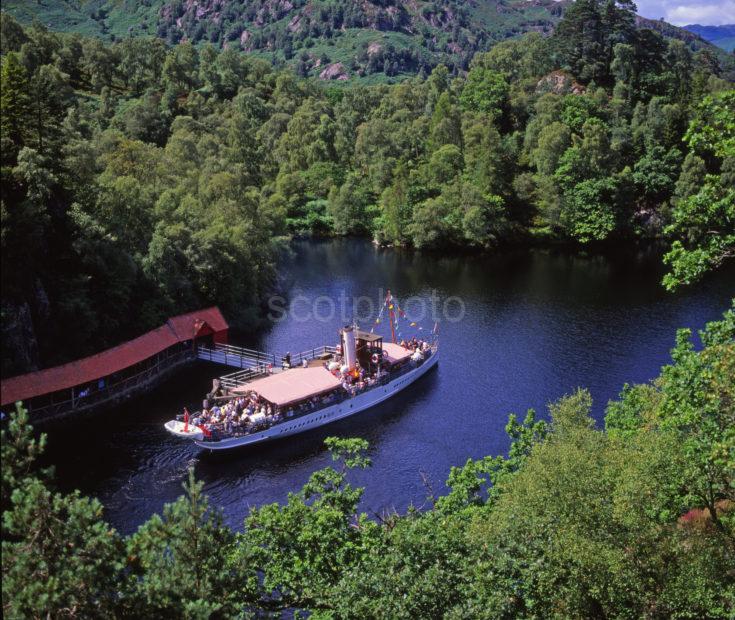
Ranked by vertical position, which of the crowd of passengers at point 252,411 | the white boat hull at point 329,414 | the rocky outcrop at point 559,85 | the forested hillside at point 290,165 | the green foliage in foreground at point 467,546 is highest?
the rocky outcrop at point 559,85

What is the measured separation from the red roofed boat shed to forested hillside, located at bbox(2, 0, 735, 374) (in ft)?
6.96

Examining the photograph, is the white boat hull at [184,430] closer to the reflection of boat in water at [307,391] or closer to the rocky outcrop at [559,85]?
the reflection of boat in water at [307,391]

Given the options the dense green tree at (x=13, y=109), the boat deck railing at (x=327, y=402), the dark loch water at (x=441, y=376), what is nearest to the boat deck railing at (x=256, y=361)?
the boat deck railing at (x=327, y=402)

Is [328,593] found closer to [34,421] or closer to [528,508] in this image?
[528,508]

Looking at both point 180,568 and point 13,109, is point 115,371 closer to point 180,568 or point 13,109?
point 13,109

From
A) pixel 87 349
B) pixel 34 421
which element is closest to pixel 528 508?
pixel 34 421

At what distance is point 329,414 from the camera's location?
5616cm

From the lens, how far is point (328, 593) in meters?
25.9

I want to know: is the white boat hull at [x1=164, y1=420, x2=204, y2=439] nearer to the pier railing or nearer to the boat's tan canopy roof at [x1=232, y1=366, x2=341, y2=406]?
the boat's tan canopy roof at [x1=232, y1=366, x2=341, y2=406]

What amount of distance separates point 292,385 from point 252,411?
386 cm

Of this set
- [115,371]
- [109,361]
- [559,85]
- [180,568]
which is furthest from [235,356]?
[559,85]

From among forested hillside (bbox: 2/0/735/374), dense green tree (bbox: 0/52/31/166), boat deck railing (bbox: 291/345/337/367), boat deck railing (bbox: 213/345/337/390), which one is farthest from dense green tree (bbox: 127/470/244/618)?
dense green tree (bbox: 0/52/31/166)

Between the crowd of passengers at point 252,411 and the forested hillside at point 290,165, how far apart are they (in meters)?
13.8

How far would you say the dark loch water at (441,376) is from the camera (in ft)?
155
